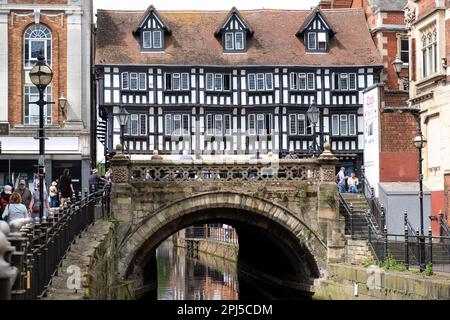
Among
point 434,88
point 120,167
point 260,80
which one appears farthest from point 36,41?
point 434,88

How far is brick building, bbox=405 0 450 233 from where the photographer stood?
94.3 feet

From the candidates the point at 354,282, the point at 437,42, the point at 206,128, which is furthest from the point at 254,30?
the point at 354,282

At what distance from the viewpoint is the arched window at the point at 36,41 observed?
137 ft

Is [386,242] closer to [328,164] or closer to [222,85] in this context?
[328,164]

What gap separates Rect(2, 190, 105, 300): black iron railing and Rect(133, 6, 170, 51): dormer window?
25453mm

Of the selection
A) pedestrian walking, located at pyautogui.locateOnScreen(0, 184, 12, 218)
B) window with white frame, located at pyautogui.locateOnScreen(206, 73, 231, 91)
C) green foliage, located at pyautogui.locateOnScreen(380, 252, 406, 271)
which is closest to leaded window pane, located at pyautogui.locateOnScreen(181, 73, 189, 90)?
window with white frame, located at pyautogui.locateOnScreen(206, 73, 231, 91)

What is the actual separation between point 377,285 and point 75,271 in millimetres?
9109

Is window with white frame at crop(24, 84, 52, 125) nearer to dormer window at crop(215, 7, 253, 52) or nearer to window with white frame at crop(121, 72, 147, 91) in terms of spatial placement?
window with white frame at crop(121, 72, 147, 91)

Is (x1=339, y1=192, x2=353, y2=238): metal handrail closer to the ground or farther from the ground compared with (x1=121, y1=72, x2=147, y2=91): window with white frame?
closer to the ground

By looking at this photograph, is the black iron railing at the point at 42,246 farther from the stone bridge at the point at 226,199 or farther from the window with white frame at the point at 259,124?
the window with white frame at the point at 259,124

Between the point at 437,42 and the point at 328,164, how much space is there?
5180mm

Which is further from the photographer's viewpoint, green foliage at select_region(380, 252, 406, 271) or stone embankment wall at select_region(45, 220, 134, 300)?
green foliage at select_region(380, 252, 406, 271)

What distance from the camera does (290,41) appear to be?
4981 cm

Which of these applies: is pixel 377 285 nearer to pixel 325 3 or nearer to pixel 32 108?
pixel 32 108
